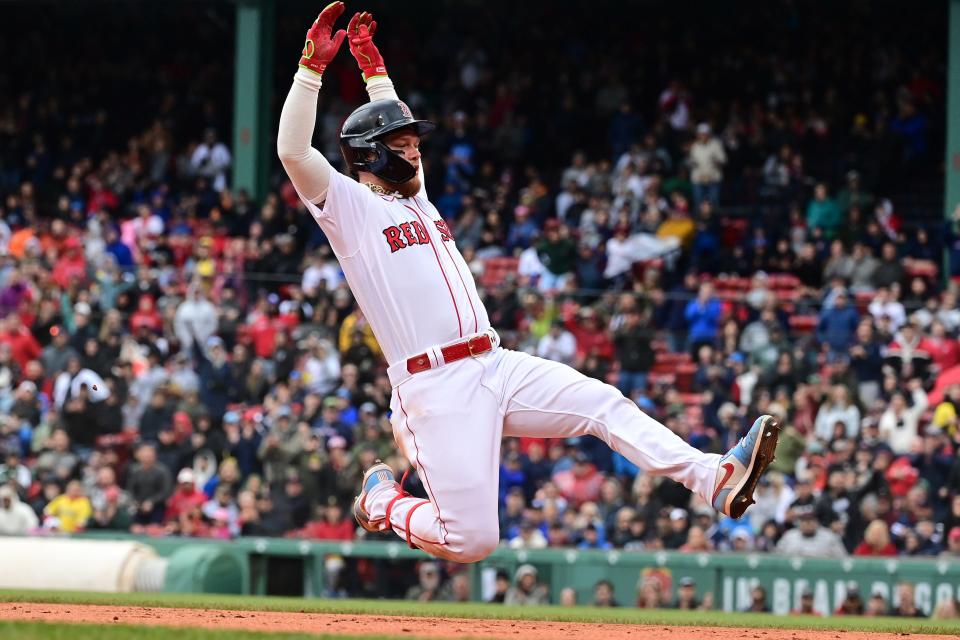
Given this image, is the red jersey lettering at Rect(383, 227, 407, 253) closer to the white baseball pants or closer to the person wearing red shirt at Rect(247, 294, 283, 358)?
the white baseball pants

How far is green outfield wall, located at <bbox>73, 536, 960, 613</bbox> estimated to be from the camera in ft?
40.0

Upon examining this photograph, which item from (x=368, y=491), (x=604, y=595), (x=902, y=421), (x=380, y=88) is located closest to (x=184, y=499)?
(x=604, y=595)

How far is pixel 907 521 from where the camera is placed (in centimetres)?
1286

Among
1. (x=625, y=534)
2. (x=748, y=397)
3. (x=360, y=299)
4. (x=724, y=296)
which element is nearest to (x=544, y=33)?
(x=724, y=296)

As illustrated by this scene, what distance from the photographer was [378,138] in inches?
275

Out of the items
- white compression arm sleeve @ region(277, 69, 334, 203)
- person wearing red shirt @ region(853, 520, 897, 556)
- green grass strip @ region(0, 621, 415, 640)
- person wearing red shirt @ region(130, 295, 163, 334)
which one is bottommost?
green grass strip @ region(0, 621, 415, 640)

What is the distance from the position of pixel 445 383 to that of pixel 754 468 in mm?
1295

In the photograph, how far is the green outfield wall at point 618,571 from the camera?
12180 mm

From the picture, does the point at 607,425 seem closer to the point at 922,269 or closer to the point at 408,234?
the point at 408,234

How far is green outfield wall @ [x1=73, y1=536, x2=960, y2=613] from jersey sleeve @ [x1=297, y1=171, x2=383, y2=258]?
597 centimetres

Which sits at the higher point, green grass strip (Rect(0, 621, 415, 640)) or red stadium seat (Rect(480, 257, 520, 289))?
red stadium seat (Rect(480, 257, 520, 289))

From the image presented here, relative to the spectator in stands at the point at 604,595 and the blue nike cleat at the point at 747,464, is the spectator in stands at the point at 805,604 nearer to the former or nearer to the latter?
the spectator in stands at the point at 604,595

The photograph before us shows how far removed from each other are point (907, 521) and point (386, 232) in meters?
7.28

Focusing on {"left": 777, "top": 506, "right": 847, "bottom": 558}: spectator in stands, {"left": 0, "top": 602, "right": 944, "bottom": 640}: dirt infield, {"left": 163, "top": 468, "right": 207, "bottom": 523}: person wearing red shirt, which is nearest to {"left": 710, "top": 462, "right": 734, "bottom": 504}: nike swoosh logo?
{"left": 0, "top": 602, "right": 944, "bottom": 640}: dirt infield
